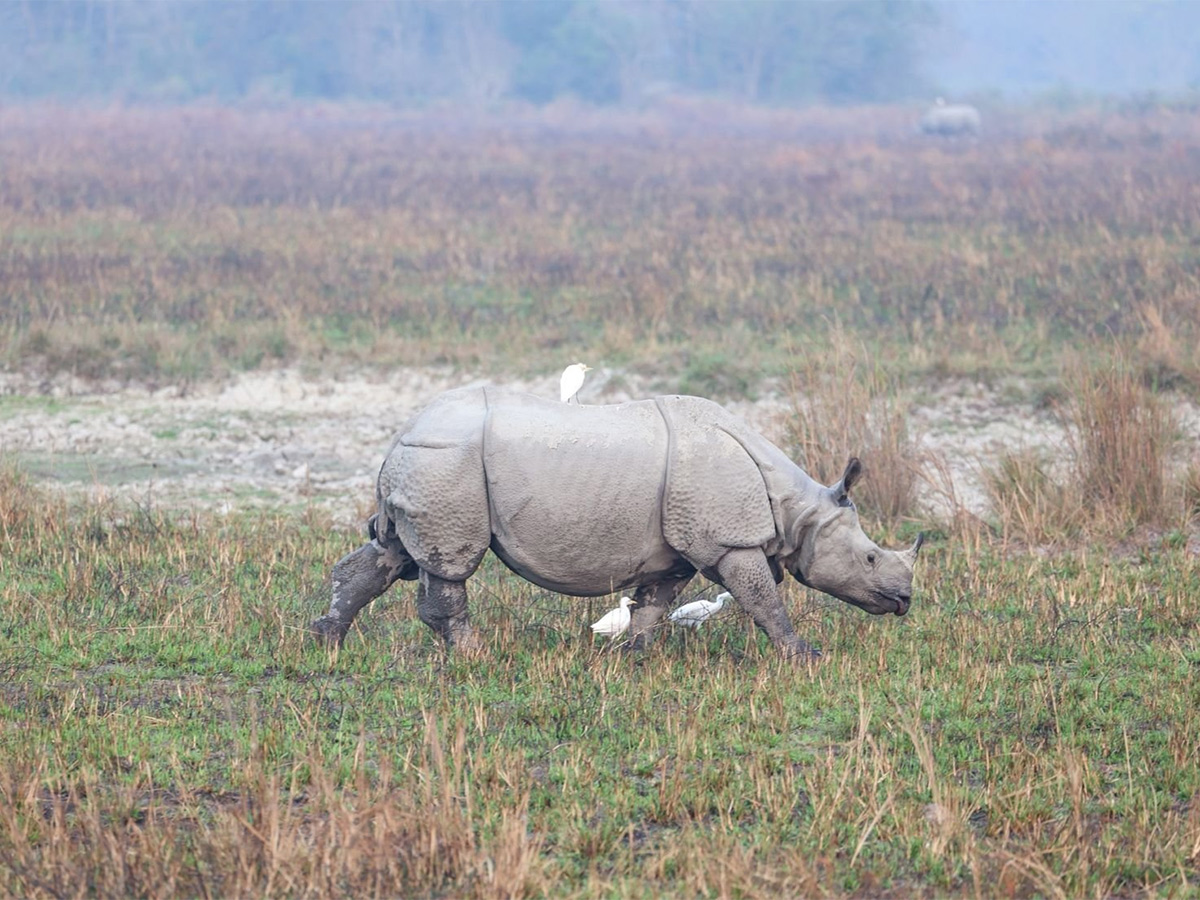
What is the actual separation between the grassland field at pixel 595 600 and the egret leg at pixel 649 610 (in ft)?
0.32

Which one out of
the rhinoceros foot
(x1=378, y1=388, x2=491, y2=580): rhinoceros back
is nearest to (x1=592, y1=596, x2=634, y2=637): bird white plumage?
(x1=378, y1=388, x2=491, y2=580): rhinoceros back

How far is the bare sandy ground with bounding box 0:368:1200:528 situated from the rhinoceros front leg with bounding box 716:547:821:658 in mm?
3253

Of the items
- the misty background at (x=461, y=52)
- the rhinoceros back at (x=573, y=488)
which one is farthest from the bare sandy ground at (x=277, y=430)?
the misty background at (x=461, y=52)

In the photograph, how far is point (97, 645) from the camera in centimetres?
673

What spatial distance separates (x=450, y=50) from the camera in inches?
3241

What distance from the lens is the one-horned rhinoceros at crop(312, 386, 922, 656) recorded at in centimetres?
632

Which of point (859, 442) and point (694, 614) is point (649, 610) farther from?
point (859, 442)

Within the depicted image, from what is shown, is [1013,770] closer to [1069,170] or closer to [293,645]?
[293,645]

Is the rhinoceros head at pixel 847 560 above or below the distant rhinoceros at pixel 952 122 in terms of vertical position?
above

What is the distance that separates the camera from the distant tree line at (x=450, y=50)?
73875mm

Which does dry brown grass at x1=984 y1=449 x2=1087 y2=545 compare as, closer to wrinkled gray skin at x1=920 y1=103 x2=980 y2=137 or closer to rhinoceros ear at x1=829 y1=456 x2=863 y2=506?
rhinoceros ear at x1=829 y1=456 x2=863 y2=506

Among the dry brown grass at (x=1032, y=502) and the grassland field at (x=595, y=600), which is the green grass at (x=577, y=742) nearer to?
the grassland field at (x=595, y=600)

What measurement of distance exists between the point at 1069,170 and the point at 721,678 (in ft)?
77.1

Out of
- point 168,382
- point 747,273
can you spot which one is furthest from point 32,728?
point 747,273
